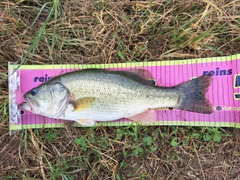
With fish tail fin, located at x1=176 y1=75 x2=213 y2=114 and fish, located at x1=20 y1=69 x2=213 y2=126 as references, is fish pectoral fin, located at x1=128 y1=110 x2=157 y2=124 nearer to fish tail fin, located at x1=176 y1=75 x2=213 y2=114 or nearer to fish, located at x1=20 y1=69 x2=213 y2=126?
fish, located at x1=20 y1=69 x2=213 y2=126

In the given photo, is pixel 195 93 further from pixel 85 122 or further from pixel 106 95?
pixel 85 122

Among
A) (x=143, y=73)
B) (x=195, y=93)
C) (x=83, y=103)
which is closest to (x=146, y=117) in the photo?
(x=143, y=73)

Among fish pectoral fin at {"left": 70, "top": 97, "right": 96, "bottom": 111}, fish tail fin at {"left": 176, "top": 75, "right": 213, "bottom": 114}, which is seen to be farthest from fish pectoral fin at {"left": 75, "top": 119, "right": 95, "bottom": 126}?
fish tail fin at {"left": 176, "top": 75, "right": 213, "bottom": 114}

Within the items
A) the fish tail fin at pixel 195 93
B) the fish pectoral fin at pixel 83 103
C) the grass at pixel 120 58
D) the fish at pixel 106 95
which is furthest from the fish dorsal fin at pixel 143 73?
the fish pectoral fin at pixel 83 103

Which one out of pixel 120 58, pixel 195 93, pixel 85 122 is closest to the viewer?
pixel 195 93

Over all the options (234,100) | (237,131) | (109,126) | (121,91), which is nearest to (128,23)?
(121,91)

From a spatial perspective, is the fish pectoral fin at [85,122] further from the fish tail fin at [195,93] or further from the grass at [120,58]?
the fish tail fin at [195,93]
